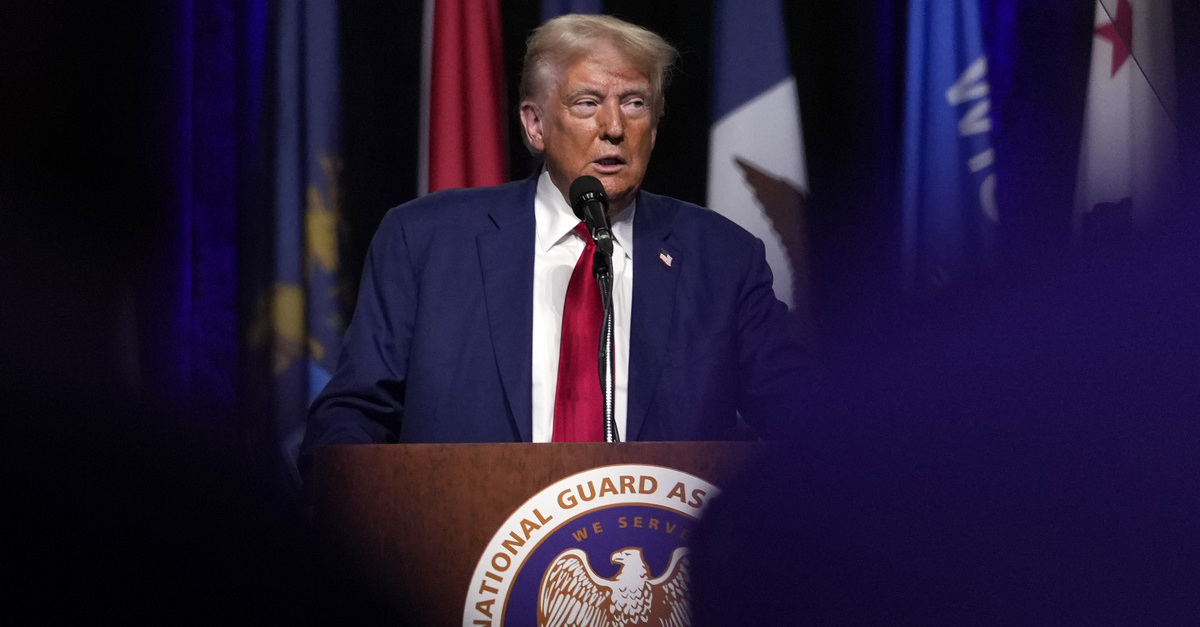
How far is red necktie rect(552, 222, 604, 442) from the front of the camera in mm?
1758

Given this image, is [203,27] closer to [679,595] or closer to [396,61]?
[396,61]

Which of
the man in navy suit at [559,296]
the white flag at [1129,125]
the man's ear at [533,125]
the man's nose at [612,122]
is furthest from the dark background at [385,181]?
the man's nose at [612,122]

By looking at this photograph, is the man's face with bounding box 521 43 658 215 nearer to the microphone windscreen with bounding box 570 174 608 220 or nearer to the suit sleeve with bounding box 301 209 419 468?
the suit sleeve with bounding box 301 209 419 468

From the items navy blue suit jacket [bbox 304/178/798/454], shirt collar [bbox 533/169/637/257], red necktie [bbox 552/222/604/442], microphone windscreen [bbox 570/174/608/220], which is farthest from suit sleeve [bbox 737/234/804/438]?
microphone windscreen [bbox 570/174/608/220]

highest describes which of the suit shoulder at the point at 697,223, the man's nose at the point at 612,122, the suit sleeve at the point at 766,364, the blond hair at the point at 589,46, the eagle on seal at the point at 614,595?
the blond hair at the point at 589,46

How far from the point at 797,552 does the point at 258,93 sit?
1.98 meters

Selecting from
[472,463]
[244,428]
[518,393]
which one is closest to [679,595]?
[472,463]

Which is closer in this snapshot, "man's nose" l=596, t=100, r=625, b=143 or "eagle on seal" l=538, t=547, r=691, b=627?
"eagle on seal" l=538, t=547, r=691, b=627

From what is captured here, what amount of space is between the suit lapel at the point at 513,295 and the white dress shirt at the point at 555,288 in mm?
21

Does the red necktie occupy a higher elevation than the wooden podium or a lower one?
higher

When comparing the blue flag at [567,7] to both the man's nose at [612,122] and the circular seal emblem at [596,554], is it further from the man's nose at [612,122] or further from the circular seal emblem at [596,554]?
the circular seal emblem at [596,554]

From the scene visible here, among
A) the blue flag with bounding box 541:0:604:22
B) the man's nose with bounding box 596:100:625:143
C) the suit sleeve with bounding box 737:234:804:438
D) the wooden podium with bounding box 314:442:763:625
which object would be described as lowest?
the wooden podium with bounding box 314:442:763:625

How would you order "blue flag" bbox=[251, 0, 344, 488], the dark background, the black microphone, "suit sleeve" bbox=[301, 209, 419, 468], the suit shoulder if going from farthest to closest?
"blue flag" bbox=[251, 0, 344, 488] < the dark background < the suit shoulder < "suit sleeve" bbox=[301, 209, 419, 468] < the black microphone

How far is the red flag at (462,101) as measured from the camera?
262cm
